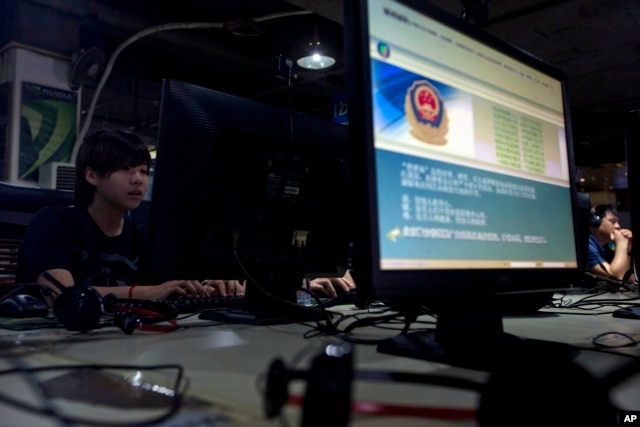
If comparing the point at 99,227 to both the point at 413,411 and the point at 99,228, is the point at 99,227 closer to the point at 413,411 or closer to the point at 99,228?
the point at 99,228

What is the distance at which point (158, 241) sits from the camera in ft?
3.04

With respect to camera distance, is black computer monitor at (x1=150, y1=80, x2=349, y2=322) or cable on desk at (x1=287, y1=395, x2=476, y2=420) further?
black computer monitor at (x1=150, y1=80, x2=349, y2=322)

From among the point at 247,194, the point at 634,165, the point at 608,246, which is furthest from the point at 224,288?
the point at 608,246

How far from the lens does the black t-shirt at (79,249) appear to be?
137cm

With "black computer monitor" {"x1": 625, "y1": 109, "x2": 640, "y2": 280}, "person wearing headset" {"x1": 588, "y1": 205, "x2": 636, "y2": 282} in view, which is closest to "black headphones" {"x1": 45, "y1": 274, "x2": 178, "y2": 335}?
"black computer monitor" {"x1": 625, "y1": 109, "x2": 640, "y2": 280}

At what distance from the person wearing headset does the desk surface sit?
170cm

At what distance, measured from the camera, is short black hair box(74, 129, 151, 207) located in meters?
1.54

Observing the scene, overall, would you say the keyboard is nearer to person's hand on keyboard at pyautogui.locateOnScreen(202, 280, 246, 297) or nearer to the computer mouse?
person's hand on keyboard at pyautogui.locateOnScreen(202, 280, 246, 297)

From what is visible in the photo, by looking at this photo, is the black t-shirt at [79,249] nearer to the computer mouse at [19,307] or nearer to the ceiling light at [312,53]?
the computer mouse at [19,307]

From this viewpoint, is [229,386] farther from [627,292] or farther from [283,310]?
[627,292]

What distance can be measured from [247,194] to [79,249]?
2.55 ft

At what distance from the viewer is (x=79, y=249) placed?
1.51 metres

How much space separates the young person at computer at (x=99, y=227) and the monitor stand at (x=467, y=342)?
2.59 feet

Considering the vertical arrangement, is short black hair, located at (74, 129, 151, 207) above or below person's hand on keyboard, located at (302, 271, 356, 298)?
above
